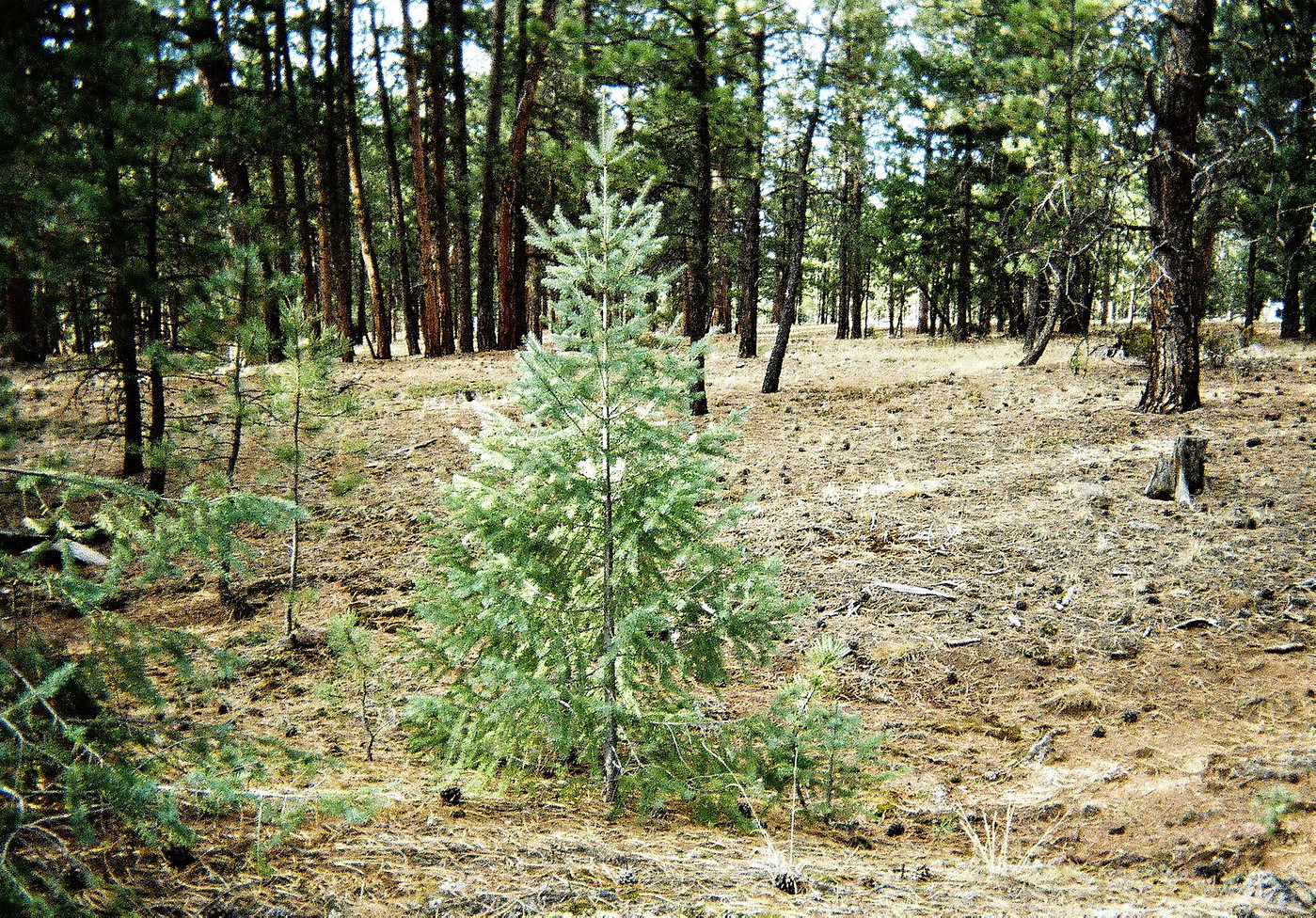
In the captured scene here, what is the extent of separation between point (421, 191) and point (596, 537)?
15.9 meters

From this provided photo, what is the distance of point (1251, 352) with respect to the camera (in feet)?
49.8

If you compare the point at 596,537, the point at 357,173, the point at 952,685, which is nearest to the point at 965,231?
the point at 357,173

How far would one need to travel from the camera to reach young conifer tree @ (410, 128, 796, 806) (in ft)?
11.5

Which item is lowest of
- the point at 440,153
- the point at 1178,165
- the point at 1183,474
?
the point at 1183,474

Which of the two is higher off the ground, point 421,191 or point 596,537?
point 421,191

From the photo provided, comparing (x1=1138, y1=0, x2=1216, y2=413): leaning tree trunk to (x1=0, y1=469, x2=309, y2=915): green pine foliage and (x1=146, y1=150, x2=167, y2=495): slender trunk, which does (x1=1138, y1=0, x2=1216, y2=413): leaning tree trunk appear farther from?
(x1=0, y1=469, x2=309, y2=915): green pine foliage

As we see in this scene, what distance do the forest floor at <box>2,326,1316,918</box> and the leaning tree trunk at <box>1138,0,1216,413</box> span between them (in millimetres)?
1559

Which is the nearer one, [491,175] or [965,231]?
[491,175]

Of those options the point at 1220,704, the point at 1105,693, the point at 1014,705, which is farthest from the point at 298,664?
the point at 1220,704

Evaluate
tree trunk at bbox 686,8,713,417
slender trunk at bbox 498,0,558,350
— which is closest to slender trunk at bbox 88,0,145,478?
tree trunk at bbox 686,8,713,417

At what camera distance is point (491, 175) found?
16.8 metres

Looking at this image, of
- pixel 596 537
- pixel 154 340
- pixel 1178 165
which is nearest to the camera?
pixel 596 537

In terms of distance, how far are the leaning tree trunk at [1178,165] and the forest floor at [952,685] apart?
1.56 m

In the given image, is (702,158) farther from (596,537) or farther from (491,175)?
(596,537)
